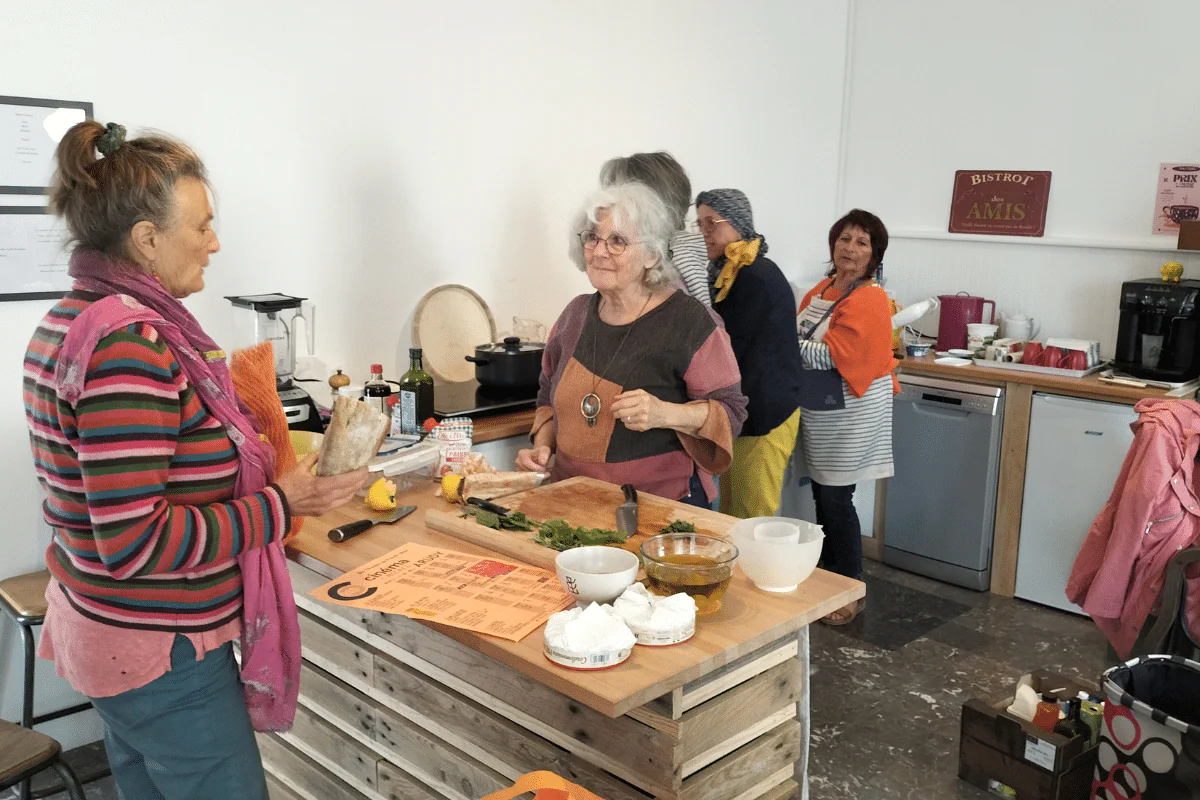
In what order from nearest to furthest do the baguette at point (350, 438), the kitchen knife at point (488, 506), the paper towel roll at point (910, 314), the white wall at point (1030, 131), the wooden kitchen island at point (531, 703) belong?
1. the wooden kitchen island at point (531, 703)
2. the baguette at point (350, 438)
3. the kitchen knife at point (488, 506)
4. the white wall at point (1030, 131)
5. the paper towel roll at point (910, 314)

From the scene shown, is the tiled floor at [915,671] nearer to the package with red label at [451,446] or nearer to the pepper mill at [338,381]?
the package with red label at [451,446]

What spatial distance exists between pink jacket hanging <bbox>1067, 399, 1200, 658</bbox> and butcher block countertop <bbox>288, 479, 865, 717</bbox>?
121 cm

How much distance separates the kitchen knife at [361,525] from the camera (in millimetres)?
1890

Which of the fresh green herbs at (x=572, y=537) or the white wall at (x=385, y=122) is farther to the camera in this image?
the white wall at (x=385, y=122)

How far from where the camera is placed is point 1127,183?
12.7 ft

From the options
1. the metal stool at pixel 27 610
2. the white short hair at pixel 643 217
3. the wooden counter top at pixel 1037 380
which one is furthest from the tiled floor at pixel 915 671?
the metal stool at pixel 27 610

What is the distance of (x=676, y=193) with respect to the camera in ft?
9.00

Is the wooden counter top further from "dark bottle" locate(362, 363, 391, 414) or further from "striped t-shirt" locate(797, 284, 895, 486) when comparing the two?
"dark bottle" locate(362, 363, 391, 414)

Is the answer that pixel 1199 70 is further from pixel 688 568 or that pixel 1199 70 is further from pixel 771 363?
pixel 688 568

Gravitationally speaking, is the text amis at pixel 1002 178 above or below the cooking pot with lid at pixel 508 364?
above

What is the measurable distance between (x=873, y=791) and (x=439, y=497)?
4.50 ft

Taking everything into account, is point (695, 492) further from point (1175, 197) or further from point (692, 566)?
point (1175, 197)

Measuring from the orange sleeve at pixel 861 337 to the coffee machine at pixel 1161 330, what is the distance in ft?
3.11

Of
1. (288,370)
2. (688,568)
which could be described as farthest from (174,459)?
(288,370)
